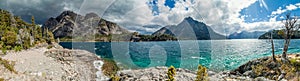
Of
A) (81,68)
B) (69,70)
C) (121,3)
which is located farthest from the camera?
(81,68)

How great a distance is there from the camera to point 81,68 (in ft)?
79.6

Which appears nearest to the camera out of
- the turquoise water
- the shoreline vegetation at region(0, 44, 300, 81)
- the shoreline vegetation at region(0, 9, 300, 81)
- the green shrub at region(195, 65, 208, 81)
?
the green shrub at region(195, 65, 208, 81)

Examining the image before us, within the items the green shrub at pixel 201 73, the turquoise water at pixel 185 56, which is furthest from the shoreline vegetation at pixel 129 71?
the turquoise water at pixel 185 56

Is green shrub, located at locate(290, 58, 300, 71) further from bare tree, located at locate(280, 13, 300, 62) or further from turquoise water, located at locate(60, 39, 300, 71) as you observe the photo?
turquoise water, located at locate(60, 39, 300, 71)

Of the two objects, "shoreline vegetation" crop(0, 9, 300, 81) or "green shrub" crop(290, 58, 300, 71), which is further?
"green shrub" crop(290, 58, 300, 71)

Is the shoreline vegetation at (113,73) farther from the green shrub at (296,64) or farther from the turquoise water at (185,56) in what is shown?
the turquoise water at (185,56)

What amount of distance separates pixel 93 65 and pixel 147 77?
11248mm

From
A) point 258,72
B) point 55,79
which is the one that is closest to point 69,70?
point 55,79

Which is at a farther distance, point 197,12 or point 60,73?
point 60,73

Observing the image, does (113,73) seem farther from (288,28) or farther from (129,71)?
(288,28)

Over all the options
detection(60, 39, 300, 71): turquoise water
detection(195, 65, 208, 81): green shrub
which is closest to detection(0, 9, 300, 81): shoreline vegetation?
detection(195, 65, 208, 81): green shrub

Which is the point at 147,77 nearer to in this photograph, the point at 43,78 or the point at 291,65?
the point at 43,78

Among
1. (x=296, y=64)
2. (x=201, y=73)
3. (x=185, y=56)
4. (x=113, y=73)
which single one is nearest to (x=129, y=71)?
(x=113, y=73)

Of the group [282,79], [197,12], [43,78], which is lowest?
[282,79]
